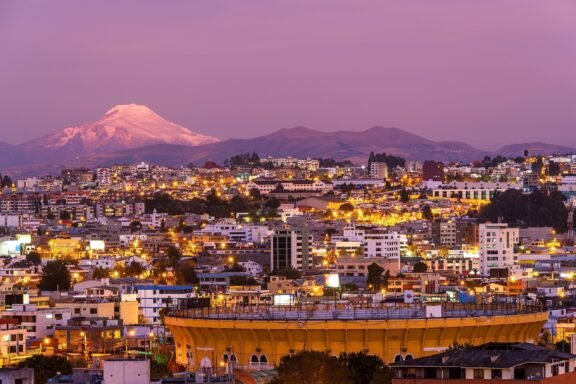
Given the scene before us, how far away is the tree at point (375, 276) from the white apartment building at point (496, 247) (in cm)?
907

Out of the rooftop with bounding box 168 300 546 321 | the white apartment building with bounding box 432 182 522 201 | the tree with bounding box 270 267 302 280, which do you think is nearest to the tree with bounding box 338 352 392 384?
the rooftop with bounding box 168 300 546 321

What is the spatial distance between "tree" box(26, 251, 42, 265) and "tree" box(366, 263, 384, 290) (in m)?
18.8

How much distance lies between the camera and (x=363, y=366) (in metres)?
38.1

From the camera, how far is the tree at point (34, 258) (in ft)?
368

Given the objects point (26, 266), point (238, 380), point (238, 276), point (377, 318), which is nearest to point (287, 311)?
point (377, 318)

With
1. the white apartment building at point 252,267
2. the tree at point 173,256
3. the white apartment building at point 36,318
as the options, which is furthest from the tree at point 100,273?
the white apartment building at point 36,318

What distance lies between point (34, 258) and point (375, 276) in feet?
81.3

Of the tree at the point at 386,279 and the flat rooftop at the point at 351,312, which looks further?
the tree at the point at 386,279

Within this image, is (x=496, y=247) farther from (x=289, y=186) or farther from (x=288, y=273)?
(x=289, y=186)

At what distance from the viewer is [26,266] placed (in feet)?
341

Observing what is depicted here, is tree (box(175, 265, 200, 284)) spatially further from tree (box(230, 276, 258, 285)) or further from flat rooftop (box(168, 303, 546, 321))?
flat rooftop (box(168, 303, 546, 321))

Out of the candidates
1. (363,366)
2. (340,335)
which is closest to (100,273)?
(340,335)

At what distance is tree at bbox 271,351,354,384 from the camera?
35.0 metres

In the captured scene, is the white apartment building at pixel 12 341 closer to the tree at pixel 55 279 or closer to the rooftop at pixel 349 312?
the rooftop at pixel 349 312
